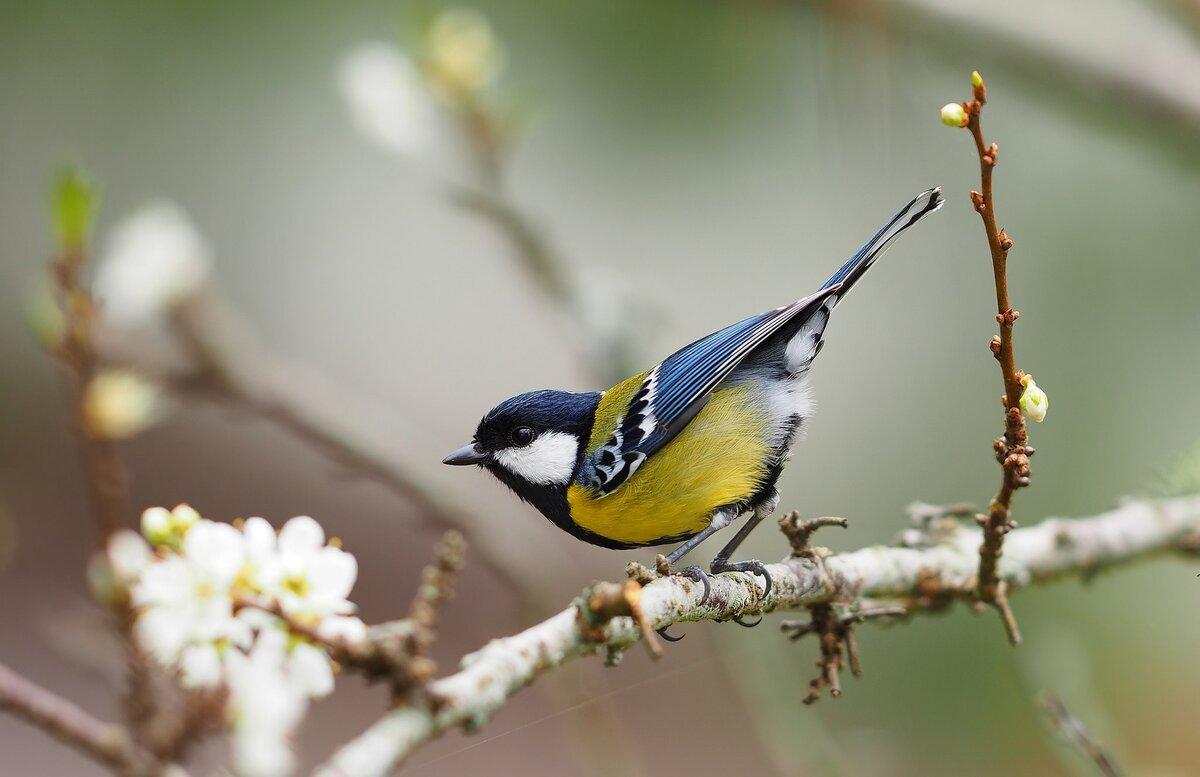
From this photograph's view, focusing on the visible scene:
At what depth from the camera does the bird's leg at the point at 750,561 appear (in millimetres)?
1460

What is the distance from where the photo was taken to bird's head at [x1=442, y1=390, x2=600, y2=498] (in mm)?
1990

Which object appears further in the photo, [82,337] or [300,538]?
[300,538]

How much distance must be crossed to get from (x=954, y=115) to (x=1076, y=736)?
2.39 ft

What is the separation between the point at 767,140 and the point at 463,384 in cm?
175

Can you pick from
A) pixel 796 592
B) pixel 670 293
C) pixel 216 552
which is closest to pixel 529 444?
pixel 796 592

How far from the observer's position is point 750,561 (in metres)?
1.53

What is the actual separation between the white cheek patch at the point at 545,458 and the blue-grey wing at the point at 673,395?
7cm

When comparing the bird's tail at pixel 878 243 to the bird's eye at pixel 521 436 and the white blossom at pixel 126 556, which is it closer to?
the bird's eye at pixel 521 436

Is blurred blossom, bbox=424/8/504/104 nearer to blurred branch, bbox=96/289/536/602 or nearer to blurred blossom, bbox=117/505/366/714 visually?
blurred branch, bbox=96/289/536/602

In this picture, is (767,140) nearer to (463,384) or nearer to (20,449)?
(463,384)

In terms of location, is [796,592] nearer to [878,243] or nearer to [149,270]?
[878,243]

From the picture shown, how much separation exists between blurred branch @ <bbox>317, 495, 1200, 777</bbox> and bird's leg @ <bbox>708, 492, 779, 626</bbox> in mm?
19

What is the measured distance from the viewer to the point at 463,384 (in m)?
5.28

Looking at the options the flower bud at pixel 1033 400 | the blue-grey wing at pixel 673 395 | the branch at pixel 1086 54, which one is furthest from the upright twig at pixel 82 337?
the branch at pixel 1086 54
